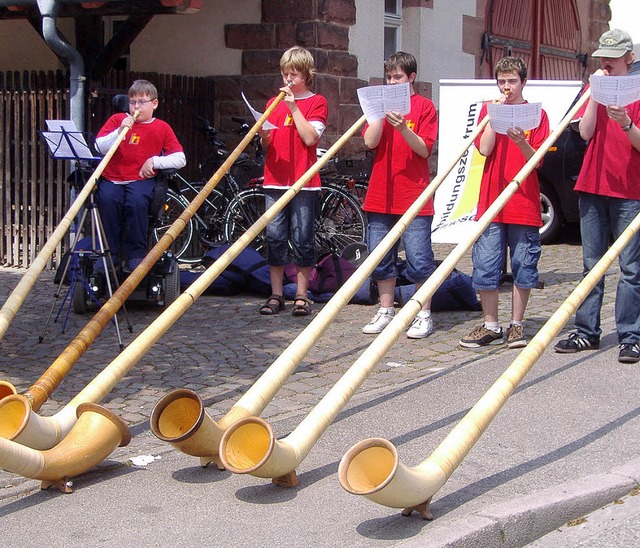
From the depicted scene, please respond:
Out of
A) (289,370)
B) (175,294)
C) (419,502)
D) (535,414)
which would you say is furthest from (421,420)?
(175,294)

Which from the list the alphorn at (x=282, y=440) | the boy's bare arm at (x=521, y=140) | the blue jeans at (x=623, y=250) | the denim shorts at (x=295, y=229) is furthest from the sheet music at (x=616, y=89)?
the denim shorts at (x=295, y=229)

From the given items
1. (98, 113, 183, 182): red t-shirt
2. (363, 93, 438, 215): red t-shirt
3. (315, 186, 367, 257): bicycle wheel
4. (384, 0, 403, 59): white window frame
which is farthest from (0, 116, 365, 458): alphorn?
(384, 0, 403, 59): white window frame

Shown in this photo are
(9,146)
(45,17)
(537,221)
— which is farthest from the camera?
(9,146)

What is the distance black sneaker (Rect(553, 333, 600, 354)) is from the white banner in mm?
2062

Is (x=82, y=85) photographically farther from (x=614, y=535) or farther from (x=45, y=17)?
(x=614, y=535)

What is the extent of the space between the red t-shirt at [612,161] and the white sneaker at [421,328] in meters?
1.49

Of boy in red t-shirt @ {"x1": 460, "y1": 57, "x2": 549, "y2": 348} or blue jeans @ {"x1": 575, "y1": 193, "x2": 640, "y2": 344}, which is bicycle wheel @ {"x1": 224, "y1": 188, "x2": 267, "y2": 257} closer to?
boy in red t-shirt @ {"x1": 460, "y1": 57, "x2": 549, "y2": 348}

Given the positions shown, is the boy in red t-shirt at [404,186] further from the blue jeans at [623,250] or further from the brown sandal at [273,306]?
the blue jeans at [623,250]

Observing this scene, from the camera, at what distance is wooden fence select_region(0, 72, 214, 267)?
32.5 ft

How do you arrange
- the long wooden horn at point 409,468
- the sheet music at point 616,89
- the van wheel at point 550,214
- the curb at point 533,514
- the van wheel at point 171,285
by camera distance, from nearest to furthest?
the long wooden horn at point 409,468 → the curb at point 533,514 → the sheet music at point 616,89 → the van wheel at point 171,285 → the van wheel at point 550,214

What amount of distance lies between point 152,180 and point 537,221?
284cm

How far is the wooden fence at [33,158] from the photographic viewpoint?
32.5ft

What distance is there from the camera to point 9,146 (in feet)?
33.4

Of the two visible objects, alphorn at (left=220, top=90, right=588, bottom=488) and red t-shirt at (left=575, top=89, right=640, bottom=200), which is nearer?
alphorn at (left=220, top=90, right=588, bottom=488)
